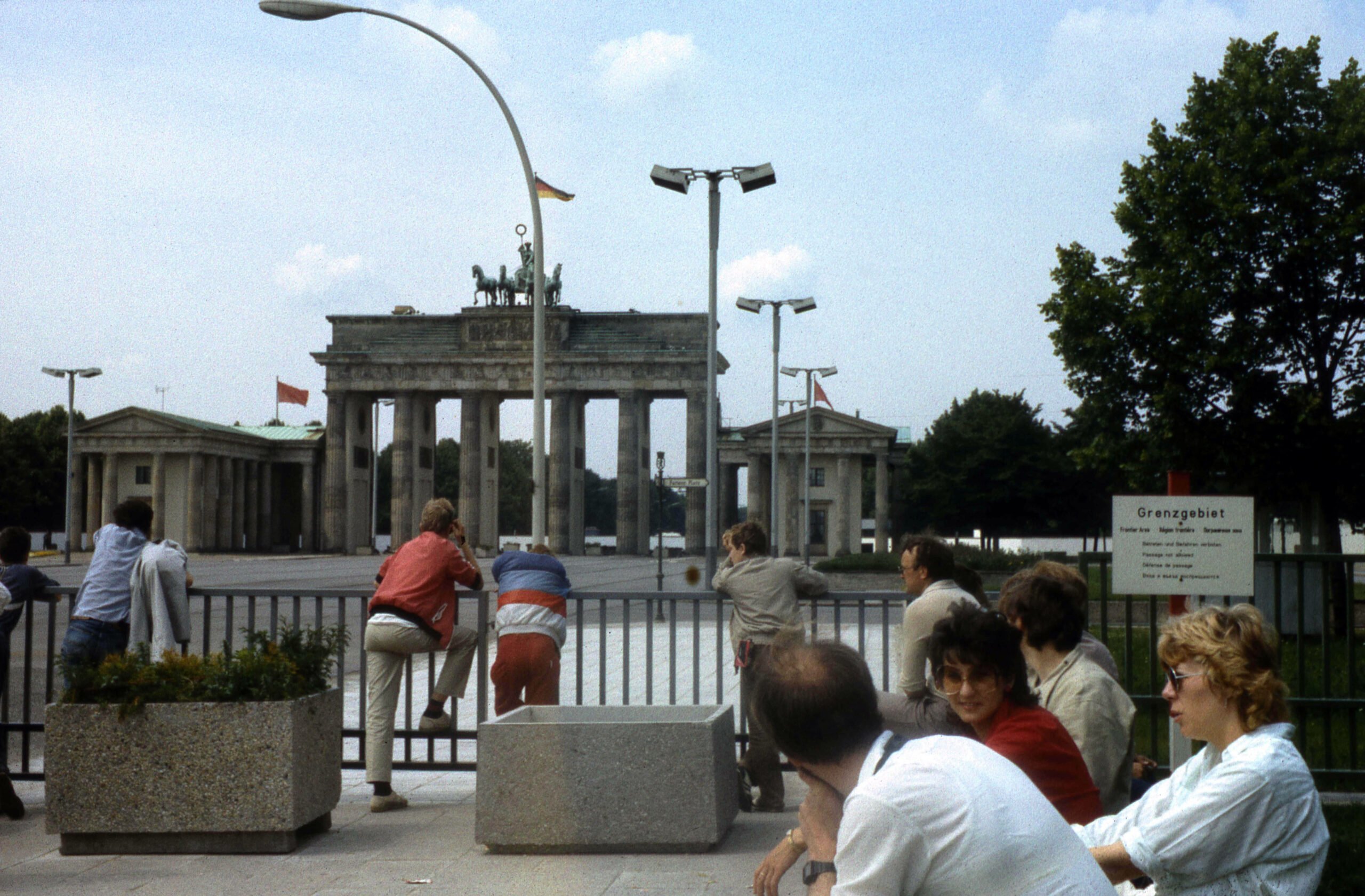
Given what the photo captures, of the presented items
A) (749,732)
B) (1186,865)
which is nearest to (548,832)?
(749,732)

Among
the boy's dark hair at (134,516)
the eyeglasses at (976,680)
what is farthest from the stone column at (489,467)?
the eyeglasses at (976,680)

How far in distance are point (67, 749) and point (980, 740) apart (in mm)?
5076

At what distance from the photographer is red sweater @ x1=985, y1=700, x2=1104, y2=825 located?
3.65m

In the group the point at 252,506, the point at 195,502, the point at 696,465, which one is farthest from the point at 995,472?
the point at 252,506

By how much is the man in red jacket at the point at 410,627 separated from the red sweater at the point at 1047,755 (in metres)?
5.01

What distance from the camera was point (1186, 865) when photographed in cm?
330

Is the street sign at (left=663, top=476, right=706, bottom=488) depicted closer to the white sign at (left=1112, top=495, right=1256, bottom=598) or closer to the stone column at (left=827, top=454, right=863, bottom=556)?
the white sign at (left=1112, top=495, right=1256, bottom=598)

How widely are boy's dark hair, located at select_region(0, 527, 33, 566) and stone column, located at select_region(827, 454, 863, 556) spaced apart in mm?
89239

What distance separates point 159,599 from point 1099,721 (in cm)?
624

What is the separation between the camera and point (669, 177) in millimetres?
27547

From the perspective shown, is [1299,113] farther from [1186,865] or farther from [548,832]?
[1186,865]

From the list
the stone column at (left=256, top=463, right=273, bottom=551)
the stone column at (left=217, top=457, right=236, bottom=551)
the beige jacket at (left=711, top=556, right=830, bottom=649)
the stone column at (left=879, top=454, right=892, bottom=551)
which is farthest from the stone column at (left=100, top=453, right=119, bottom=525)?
the beige jacket at (left=711, top=556, right=830, bottom=649)

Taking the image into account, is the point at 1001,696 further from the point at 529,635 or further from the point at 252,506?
the point at 252,506

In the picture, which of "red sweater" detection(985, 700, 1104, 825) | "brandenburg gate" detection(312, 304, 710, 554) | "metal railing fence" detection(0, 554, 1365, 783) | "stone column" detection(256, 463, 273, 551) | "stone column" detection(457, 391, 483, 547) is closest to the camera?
"red sweater" detection(985, 700, 1104, 825)
